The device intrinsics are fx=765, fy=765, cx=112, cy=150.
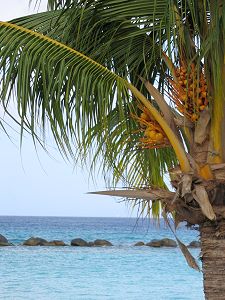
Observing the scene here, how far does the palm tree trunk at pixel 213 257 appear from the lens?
561 cm

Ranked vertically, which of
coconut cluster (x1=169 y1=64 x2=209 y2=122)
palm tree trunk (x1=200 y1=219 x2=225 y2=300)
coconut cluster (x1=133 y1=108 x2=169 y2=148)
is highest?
coconut cluster (x1=169 y1=64 x2=209 y2=122)

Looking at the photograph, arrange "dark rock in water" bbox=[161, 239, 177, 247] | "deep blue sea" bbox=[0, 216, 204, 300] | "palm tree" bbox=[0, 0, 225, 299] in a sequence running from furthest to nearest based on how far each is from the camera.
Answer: "dark rock in water" bbox=[161, 239, 177, 247]
"deep blue sea" bbox=[0, 216, 204, 300]
"palm tree" bbox=[0, 0, 225, 299]

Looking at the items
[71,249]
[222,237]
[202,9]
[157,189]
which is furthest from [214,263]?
[71,249]

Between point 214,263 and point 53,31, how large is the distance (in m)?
2.23

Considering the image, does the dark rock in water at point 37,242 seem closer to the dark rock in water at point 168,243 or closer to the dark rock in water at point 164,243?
the dark rock in water at point 164,243

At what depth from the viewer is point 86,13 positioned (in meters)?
6.05

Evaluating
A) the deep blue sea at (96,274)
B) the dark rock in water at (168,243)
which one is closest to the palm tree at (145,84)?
the deep blue sea at (96,274)

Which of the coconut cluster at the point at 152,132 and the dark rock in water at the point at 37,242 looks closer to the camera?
the coconut cluster at the point at 152,132

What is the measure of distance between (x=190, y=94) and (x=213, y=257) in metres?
1.21

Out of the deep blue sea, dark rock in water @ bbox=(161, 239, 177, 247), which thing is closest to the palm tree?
the deep blue sea

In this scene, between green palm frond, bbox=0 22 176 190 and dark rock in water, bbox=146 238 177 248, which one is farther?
dark rock in water, bbox=146 238 177 248

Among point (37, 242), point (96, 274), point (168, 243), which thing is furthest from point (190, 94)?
point (37, 242)

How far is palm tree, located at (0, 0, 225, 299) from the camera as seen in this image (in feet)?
18.0

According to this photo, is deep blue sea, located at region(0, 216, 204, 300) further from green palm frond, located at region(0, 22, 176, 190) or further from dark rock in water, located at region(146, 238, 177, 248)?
green palm frond, located at region(0, 22, 176, 190)
